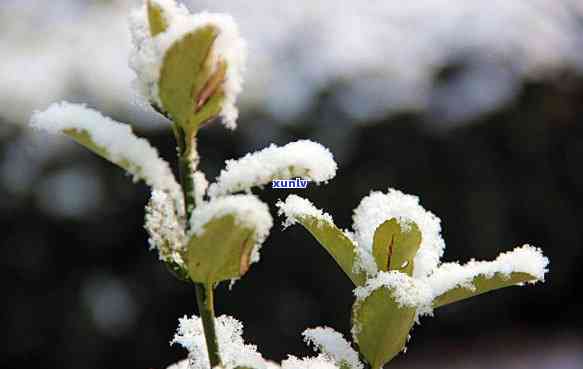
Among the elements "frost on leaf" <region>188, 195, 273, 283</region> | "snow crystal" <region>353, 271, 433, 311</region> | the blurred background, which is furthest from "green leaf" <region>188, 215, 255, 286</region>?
the blurred background

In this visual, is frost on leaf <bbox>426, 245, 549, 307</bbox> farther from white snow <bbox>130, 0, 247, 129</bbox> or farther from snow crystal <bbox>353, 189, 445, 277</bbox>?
white snow <bbox>130, 0, 247, 129</bbox>

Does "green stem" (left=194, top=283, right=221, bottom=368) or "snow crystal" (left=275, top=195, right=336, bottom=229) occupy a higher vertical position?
"snow crystal" (left=275, top=195, right=336, bottom=229)

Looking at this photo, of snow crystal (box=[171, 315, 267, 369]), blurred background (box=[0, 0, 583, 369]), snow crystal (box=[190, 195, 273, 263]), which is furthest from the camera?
blurred background (box=[0, 0, 583, 369])

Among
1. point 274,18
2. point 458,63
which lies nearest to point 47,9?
point 274,18

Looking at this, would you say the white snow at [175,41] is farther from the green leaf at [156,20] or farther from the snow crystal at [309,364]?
the snow crystal at [309,364]

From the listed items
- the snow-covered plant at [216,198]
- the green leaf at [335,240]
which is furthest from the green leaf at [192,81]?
the green leaf at [335,240]

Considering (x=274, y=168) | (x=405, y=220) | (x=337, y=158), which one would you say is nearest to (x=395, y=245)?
(x=405, y=220)

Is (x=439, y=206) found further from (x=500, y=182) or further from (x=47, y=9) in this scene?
(x=47, y=9)
